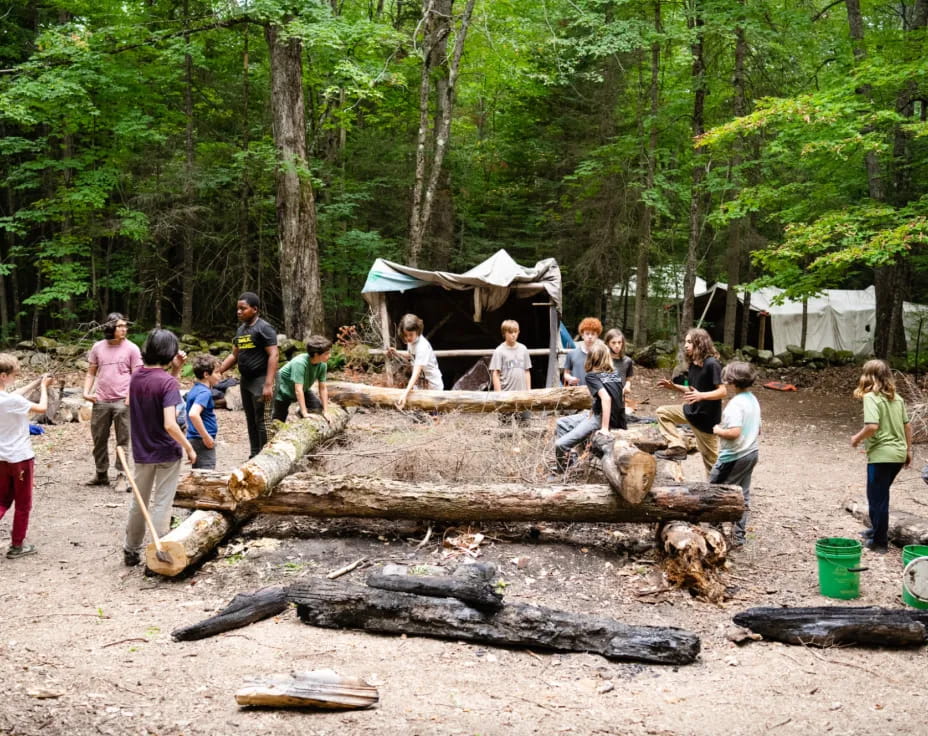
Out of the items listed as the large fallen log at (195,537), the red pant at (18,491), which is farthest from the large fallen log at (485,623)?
the red pant at (18,491)

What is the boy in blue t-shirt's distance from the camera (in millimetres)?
6617

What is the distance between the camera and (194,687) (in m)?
4.03

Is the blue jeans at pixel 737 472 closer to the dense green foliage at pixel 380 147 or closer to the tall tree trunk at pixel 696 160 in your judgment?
the dense green foliage at pixel 380 147

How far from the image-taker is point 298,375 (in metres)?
7.81

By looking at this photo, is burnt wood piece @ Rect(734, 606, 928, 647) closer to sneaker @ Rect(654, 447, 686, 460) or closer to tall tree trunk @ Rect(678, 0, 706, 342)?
sneaker @ Rect(654, 447, 686, 460)

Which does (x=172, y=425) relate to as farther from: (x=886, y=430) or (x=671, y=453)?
(x=886, y=430)

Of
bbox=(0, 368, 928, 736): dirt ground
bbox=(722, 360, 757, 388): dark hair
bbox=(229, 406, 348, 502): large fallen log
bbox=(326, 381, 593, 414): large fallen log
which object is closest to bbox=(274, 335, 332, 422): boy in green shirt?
bbox=(229, 406, 348, 502): large fallen log

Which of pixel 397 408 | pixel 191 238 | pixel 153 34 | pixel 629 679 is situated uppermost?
pixel 153 34

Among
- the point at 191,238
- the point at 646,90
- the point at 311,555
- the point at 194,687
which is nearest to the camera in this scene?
the point at 194,687

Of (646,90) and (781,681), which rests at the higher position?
(646,90)

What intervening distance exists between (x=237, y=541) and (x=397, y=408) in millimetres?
3206

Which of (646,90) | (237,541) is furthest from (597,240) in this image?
(237,541)

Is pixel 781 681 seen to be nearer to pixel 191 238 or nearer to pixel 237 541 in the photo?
pixel 237 541

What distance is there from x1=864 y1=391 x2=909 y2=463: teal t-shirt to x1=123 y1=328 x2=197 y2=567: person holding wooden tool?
17.5ft
